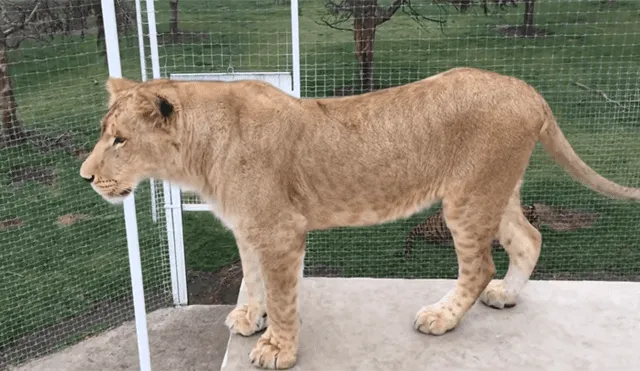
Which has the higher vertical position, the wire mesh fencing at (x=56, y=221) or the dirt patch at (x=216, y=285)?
the wire mesh fencing at (x=56, y=221)

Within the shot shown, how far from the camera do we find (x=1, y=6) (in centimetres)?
696

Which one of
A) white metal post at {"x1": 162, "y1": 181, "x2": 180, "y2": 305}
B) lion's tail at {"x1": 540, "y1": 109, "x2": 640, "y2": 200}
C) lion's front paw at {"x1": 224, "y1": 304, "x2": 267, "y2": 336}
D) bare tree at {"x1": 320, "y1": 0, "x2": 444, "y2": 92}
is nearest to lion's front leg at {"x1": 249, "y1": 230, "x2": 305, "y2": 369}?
lion's front paw at {"x1": 224, "y1": 304, "x2": 267, "y2": 336}

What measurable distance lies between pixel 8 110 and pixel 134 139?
16.9ft

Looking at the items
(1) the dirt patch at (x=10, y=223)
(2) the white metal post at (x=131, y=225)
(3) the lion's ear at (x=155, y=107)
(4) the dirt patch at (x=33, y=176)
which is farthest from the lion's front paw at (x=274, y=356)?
(4) the dirt patch at (x=33, y=176)

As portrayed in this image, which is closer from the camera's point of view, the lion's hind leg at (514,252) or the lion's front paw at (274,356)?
the lion's front paw at (274,356)

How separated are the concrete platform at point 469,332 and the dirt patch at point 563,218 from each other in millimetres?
2493

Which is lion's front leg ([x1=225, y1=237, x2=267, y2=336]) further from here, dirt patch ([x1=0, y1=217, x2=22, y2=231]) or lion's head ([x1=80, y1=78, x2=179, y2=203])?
dirt patch ([x1=0, y1=217, x2=22, y2=231])

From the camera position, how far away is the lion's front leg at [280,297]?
3.14 metres

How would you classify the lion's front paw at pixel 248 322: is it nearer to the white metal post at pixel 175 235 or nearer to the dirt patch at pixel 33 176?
the white metal post at pixel 175 235

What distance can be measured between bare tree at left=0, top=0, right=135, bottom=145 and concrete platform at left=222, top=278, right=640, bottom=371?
4285 millimetres

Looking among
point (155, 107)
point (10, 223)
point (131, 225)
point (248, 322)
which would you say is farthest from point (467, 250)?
point (10, 223)

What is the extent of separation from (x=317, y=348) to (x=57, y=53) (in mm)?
7067

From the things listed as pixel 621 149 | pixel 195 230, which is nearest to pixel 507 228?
pixel 195 230

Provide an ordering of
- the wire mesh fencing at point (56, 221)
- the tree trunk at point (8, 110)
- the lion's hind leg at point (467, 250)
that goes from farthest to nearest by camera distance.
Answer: the tree trunk at point (8, 110) → the wire mesh fencing at point (56, 221) → the lion's hind leg at point (467, 250)
